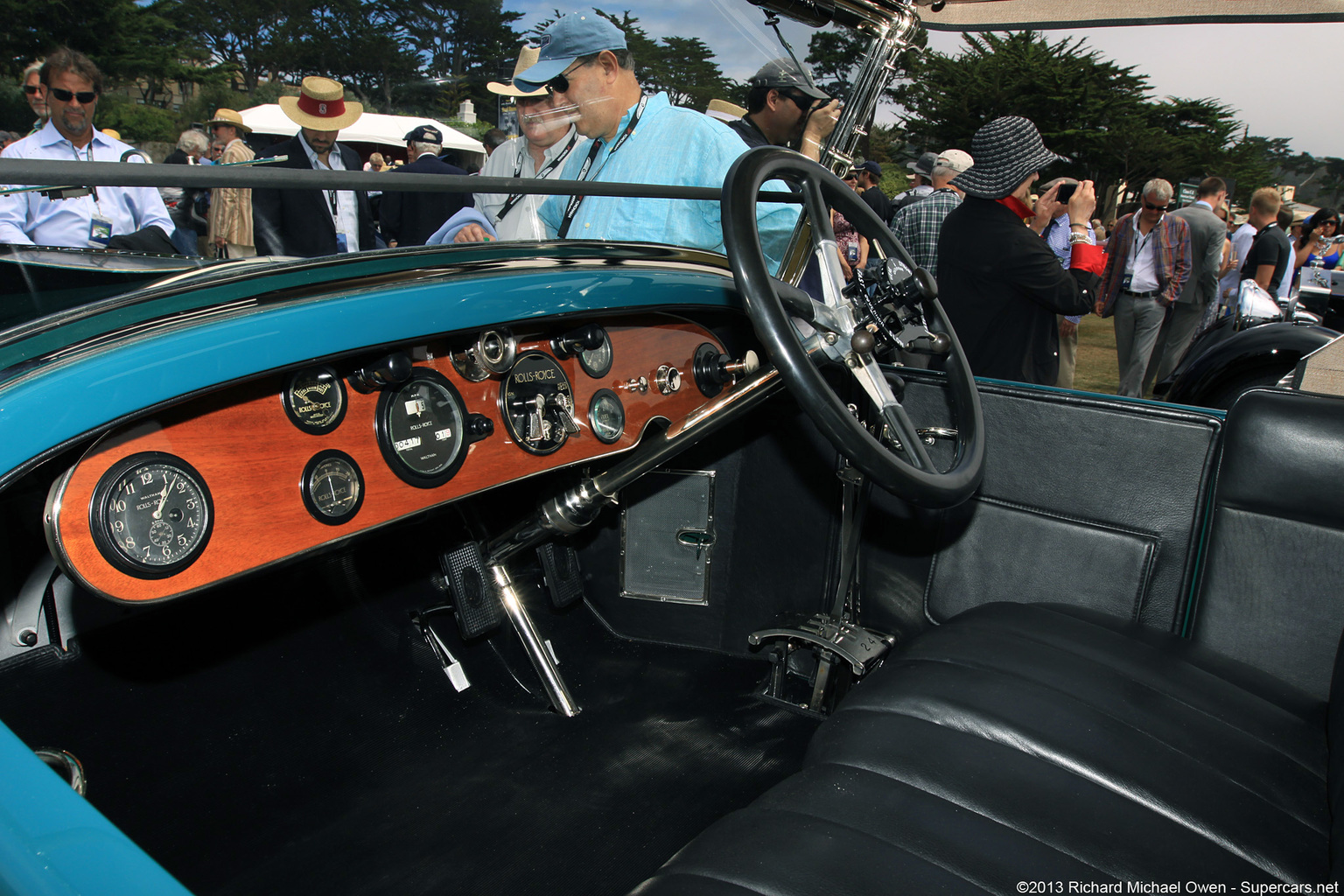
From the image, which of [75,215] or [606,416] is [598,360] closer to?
[606,416]

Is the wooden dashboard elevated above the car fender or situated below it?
above

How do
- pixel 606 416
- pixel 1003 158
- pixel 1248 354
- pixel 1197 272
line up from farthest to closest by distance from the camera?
pixel 1197 272
pixel 1248 354
pixel 1003 158
pixel 606 416

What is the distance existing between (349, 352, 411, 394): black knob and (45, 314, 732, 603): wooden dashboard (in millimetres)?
14

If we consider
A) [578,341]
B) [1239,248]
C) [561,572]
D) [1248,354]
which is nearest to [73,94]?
[578,341]

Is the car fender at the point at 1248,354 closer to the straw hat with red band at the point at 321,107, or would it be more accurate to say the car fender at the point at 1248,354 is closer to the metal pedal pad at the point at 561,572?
the metal pedal pad at the point at 561,572

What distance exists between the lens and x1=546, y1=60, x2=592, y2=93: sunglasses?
1.50 metres

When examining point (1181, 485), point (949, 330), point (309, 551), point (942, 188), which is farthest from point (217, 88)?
point (942, 188)

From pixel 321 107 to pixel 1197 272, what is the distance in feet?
19.7

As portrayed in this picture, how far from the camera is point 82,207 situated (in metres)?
1.27

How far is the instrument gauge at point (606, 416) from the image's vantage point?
5.59ft

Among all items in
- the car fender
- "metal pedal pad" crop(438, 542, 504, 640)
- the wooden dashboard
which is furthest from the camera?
the car fender

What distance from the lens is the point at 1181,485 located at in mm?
1636

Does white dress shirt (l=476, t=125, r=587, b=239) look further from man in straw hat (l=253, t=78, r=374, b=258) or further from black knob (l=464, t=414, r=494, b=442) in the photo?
black knob (l=464, t=414, r=494, b=442)

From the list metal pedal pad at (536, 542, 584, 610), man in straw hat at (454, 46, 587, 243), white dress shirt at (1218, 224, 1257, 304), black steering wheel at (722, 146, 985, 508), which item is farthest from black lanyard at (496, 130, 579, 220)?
white dress shirt at (1218, 224, 1257, 304)
